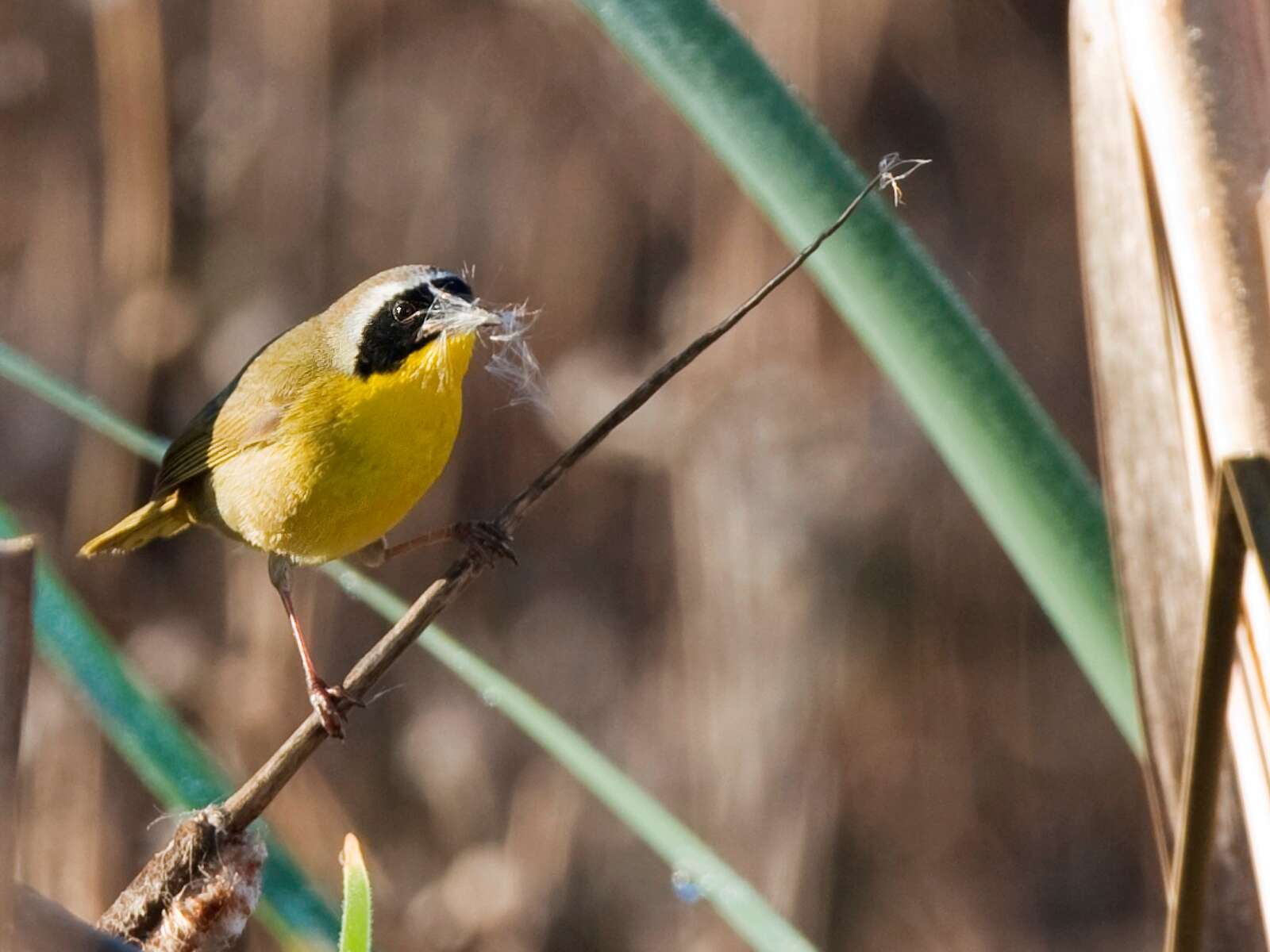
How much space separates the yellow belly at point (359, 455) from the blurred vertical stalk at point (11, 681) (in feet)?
3.14

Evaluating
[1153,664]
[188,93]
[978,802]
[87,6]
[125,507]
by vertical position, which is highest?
[87,6]

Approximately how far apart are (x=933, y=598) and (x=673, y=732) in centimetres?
75

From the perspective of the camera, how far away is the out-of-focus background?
3404mm

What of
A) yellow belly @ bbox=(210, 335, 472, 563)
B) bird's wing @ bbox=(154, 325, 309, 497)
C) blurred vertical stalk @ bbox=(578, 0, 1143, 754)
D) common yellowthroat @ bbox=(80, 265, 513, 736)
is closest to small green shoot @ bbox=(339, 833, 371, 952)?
blurred vertical stalk @ bbox=(578, 0, 1143, 754)

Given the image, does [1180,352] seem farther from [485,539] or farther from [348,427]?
[348,427]

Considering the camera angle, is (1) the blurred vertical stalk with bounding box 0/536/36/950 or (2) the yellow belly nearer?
(1) the blurred vertical stalk with bounding box 0/536/36/950

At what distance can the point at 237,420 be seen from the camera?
2014 millimetres

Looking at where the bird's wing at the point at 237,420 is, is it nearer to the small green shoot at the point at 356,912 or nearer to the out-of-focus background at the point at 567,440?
the small green shoot at the point at 356,912

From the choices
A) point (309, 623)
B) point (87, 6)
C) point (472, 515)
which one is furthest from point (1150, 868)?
point (87, 6)

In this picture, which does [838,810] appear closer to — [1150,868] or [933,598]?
[933,598]

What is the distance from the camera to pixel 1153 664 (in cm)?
92

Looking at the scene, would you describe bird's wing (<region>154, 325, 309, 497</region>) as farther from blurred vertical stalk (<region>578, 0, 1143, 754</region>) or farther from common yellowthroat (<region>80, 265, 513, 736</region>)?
blurred vertical stalk (<region>578, 0, 1143, 754</region>)

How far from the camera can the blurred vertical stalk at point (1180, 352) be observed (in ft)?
2.91

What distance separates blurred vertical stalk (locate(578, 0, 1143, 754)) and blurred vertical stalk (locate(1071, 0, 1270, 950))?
1.3 inches
